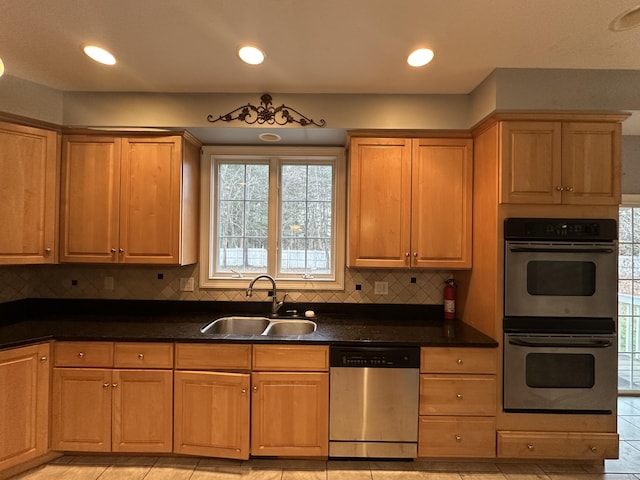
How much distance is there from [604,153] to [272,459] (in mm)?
2857

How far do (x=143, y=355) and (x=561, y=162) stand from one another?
2903 millimetres

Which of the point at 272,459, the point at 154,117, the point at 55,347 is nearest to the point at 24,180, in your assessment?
the point at 154,117

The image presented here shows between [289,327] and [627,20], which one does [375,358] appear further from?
[627,20]

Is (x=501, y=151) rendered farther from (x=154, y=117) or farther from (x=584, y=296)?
(x=154, y=117)

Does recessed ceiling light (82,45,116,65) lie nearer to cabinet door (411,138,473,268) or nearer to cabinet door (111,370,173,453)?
cabinet door (111,370,173,453)

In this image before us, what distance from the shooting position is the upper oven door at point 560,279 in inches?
79.4

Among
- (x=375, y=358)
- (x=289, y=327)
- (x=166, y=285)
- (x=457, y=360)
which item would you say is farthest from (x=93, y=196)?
(x=457, y=360)

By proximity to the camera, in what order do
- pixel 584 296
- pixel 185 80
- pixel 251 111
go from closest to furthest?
pixel 584 296 → pixel 185 80 → pixel 251 111

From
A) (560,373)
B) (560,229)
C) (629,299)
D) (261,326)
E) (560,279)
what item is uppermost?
(560,229)

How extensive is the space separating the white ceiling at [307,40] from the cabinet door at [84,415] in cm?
195

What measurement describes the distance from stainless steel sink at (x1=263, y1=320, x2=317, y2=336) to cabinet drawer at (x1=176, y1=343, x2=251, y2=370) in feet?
1.57

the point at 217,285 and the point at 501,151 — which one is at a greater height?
the point at 501,151

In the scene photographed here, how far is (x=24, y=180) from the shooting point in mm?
2236

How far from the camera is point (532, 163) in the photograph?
2057 mm
